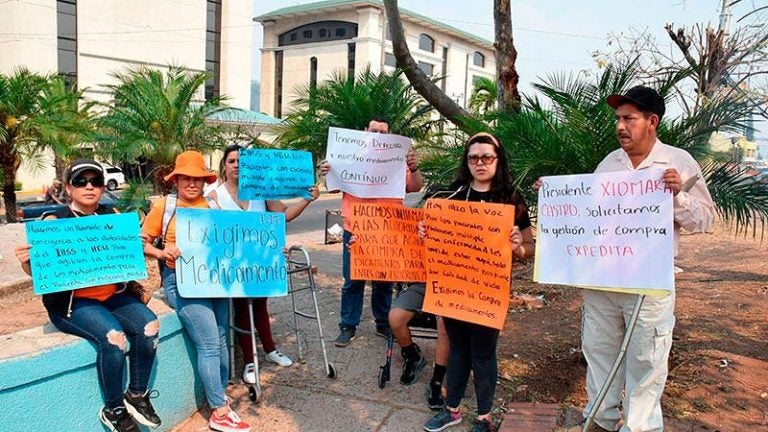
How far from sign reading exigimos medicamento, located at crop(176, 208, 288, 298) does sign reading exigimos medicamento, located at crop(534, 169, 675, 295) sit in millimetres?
1819

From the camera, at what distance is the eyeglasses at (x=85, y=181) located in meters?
3.42

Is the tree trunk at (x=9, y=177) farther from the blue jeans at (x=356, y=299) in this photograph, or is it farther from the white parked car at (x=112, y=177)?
the white parked car at (x=112, y=177)

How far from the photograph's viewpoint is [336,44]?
52000mm

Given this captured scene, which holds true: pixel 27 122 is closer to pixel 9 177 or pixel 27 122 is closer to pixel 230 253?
pixel 9 177

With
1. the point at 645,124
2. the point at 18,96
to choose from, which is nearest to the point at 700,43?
the point at 645,124

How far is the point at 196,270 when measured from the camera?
3822 millimetres

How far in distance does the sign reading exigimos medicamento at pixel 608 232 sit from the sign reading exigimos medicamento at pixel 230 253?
1819 mm

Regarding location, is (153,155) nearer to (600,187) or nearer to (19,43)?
(600,187)

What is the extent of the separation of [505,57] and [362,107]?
4.44 meters

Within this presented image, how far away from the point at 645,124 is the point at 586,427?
5.34 ft

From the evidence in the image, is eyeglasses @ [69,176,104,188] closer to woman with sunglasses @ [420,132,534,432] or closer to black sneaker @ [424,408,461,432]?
woman with sunglasses @ [420,132,534,432]

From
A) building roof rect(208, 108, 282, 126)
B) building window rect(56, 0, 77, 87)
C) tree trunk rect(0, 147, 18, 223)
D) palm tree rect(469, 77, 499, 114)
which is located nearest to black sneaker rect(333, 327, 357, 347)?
building roof rect(208, 108, 282, 126)

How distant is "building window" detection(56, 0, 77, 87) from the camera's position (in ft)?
97.9

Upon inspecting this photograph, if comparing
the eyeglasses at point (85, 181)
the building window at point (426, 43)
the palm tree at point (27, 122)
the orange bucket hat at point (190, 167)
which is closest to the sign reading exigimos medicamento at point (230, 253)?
the orange bucket hat at point (190, 167)
